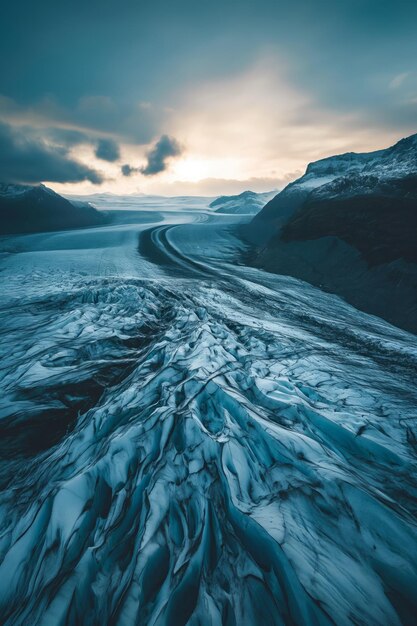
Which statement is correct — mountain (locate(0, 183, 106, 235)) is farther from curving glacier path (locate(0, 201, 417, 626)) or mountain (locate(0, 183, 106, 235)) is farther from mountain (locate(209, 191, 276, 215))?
mountain (locate(209, 191, 276, 215))

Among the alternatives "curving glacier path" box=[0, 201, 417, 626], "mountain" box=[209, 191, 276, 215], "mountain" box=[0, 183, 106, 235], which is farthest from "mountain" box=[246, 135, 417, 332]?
"mountain" box=[209, 191, 276, 215]

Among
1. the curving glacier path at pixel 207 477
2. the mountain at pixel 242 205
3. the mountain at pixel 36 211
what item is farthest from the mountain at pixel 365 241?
the mountain at pixel 242 205

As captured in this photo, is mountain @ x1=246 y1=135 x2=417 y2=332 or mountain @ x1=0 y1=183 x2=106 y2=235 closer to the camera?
mountain @ x1=246 y1=135 x2=417 y2=332

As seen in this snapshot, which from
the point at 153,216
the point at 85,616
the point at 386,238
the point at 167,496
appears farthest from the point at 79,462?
the point at 153,216

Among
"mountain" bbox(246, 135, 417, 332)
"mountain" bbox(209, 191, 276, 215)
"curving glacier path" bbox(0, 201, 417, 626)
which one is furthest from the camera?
"mountain" bbox(209, 191, 276, 215)

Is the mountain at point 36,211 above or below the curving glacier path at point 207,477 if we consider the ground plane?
above

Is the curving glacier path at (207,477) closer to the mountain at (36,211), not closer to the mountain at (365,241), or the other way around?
the mountain at (365,241)

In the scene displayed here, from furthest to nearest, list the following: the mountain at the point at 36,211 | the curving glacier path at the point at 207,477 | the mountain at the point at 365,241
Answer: the mountain at the point at 36,211, the mountain at the point at 365,241, the curving glacier path at the point at 207,477

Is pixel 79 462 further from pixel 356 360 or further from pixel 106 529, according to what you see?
pixel 356 360
